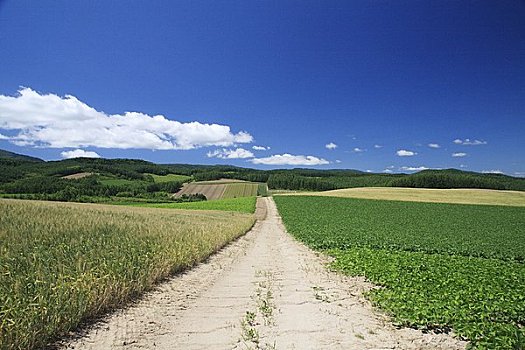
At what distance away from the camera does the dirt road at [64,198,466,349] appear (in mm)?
5871

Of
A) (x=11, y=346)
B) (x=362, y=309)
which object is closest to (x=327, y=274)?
(x=362, y=309)

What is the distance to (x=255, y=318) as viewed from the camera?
23.2 feet

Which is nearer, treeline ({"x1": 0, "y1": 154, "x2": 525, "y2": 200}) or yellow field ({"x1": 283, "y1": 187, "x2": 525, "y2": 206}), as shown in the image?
yellow field ({"x1": 283, "y1": 187, "x2": 525, "y2": 206})

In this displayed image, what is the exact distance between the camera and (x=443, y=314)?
21.9ft

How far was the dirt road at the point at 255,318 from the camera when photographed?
587cm

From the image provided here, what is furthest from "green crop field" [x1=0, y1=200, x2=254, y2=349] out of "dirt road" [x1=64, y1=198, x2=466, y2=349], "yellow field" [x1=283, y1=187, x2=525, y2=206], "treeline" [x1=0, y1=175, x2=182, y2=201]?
"treeline" [x1=0, y1=175, x2=182, y2=201]

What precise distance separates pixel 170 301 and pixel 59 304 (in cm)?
290

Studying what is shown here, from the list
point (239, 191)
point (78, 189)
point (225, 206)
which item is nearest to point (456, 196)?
point (225, 206)

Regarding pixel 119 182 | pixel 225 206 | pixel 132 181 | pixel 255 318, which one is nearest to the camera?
pixel 255 318

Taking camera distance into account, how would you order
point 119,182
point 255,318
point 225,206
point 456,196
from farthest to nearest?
1. point 119,182
2. point 456,196
3. point 225,206
4. point 255,318

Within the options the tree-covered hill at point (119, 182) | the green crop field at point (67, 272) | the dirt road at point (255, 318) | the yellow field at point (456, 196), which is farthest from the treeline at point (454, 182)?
the dirt road at point (255, 318)

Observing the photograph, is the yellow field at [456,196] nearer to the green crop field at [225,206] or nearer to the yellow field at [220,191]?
the green crop field at [225,206]

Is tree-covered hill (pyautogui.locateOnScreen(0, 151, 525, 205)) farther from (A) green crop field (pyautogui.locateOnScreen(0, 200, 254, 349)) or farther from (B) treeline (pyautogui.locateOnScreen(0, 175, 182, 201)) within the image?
(A) green crop field (pyautogui.locateOnScreen(0, 200, 254, 349))

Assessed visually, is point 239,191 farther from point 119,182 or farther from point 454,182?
point 454,182
